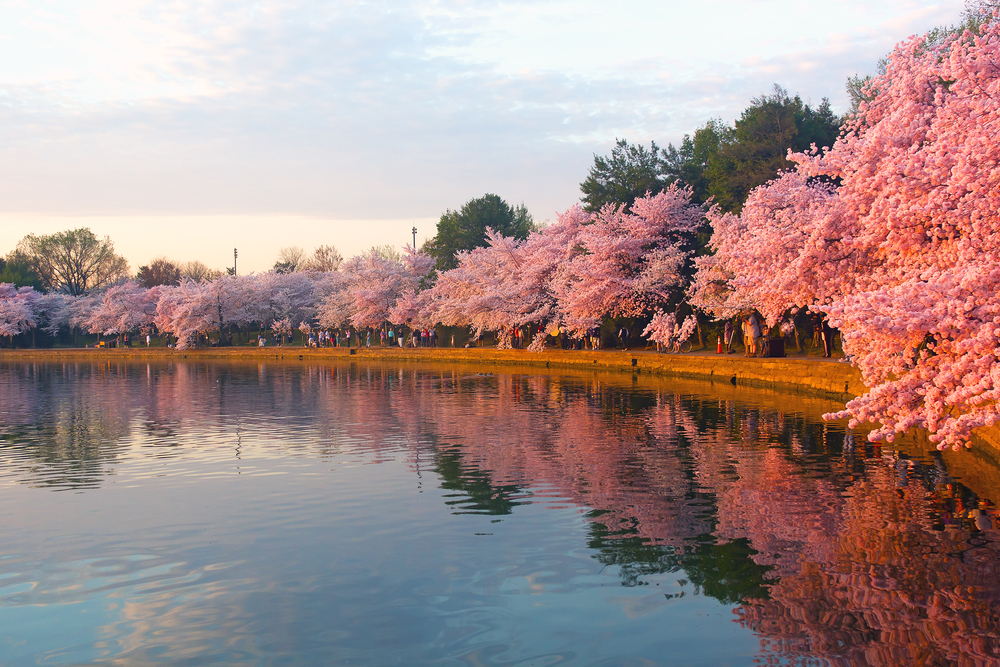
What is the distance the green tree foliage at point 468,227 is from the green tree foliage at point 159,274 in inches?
1805

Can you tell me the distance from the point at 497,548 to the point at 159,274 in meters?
123

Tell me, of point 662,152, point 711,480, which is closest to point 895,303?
point 711,480

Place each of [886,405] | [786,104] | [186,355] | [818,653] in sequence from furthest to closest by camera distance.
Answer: [186,355]
[786,104]
[886,405]
[818,653]

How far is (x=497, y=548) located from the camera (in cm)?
970

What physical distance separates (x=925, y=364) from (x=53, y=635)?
11.0m

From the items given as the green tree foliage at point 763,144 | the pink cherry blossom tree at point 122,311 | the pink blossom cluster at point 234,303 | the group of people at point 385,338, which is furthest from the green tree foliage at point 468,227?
the green tree foliage at point 763,144

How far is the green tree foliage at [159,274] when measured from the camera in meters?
120

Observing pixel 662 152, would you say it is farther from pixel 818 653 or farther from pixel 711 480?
pixel 818 653

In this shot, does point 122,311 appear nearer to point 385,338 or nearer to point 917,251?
point 385,338

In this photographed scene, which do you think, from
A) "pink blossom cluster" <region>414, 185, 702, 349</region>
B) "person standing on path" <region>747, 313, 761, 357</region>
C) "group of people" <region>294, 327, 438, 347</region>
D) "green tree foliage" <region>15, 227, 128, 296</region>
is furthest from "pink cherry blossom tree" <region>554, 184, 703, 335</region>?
"green tree foliage" <region>15, 227, 128, 296</region>

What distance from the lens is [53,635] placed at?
7227 millimetres

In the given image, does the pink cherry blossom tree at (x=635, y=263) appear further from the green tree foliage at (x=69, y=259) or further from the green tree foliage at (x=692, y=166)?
the green tree foliage at (x=69, y=259)

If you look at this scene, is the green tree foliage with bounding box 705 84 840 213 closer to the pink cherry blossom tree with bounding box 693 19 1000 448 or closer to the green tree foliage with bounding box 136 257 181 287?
the pink cherry blossom tree with bounding box 693 19 1000 448

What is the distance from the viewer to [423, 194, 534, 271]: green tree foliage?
8541 cm
